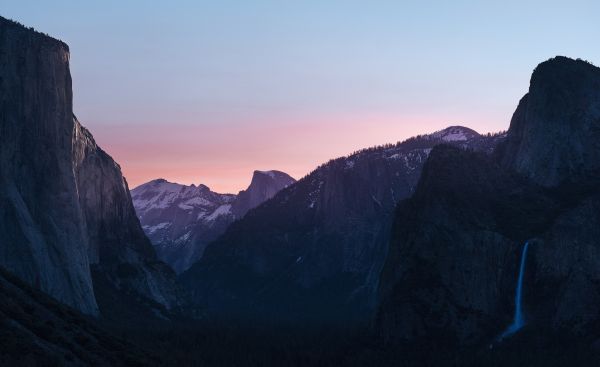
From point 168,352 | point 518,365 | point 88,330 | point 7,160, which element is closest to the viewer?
point 88,330

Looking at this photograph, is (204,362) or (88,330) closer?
(88,330)

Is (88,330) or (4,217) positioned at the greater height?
(4,217)

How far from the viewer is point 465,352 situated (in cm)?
19650

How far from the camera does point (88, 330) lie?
118875 millimetres

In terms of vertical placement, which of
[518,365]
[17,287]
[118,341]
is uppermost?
[17,287]

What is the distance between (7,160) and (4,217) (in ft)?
51.1

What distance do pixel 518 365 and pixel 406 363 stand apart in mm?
27876

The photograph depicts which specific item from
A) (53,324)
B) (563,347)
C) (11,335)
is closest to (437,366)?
(563,347)

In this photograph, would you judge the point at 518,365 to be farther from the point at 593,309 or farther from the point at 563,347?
the point at 593,309

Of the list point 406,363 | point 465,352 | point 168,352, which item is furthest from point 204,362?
point 465,352

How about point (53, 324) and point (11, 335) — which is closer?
point (11, 335)

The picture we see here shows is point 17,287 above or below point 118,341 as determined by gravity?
above

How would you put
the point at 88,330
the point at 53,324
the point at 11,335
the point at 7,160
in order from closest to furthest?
the point at 11,335 < the point at 53,324 < the point at 88,330 < the point at 7,160

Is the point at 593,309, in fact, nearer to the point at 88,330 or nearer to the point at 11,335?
the point at 88,330
